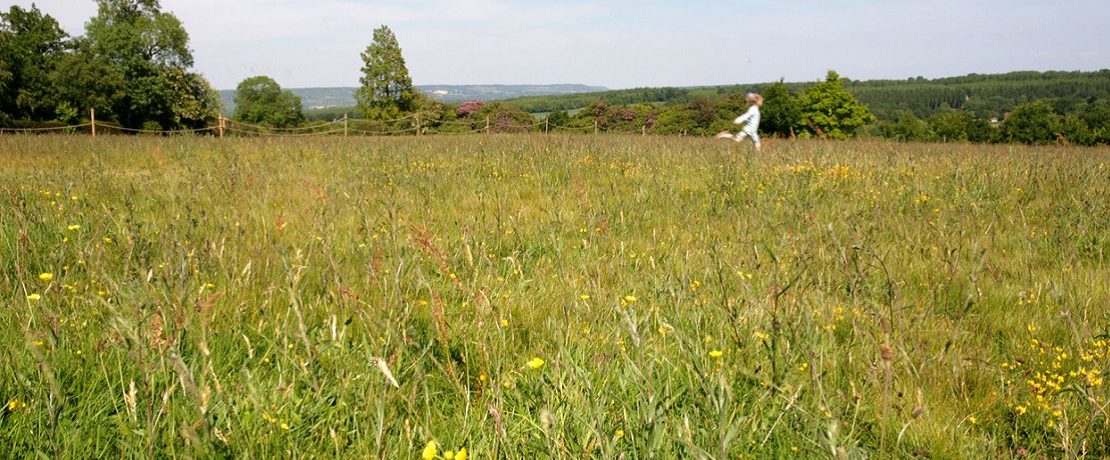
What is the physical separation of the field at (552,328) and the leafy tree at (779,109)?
65.6 meters

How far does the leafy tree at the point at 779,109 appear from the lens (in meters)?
66.9

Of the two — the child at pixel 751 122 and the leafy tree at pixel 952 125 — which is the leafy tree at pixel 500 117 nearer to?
the child at pixel 751 122

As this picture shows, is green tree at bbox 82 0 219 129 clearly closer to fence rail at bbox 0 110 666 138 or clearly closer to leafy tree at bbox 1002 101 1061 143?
fence rail at bbox 0 110 666 138

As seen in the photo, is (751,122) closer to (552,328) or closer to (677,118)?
(552,328)

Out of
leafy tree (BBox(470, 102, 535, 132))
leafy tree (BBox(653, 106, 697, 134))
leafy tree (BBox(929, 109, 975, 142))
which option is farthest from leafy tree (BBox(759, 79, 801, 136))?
leafy tree (BBox(470, 102, 535, 132))

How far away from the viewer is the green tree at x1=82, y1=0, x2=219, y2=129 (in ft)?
147

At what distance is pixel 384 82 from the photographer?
57.8 m

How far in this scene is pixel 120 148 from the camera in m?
10.4

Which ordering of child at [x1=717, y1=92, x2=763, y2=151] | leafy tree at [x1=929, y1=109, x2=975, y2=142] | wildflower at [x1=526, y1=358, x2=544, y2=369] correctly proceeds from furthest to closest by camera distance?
leafy tree at [x1=929, y1=109, x2=975, y2=142] → child at [x1=717, y1=92, x2=763, y2=151] → wildflower at [x1=526, y1=358, x2=544, y2=369]

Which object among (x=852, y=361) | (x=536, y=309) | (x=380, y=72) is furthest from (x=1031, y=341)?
(x=380, y=72)

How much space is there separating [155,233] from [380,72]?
5805cm

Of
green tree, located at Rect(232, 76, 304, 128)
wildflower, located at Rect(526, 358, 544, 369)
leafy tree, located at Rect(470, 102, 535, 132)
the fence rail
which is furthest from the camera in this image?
green tree, located at Rect(232, 76, 304, 128)

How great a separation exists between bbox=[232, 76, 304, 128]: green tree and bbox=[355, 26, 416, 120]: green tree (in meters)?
35.0

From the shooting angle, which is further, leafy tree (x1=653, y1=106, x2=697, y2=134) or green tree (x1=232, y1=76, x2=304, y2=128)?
green tree (x1=232, y1=76, x2=304, y2=128)
